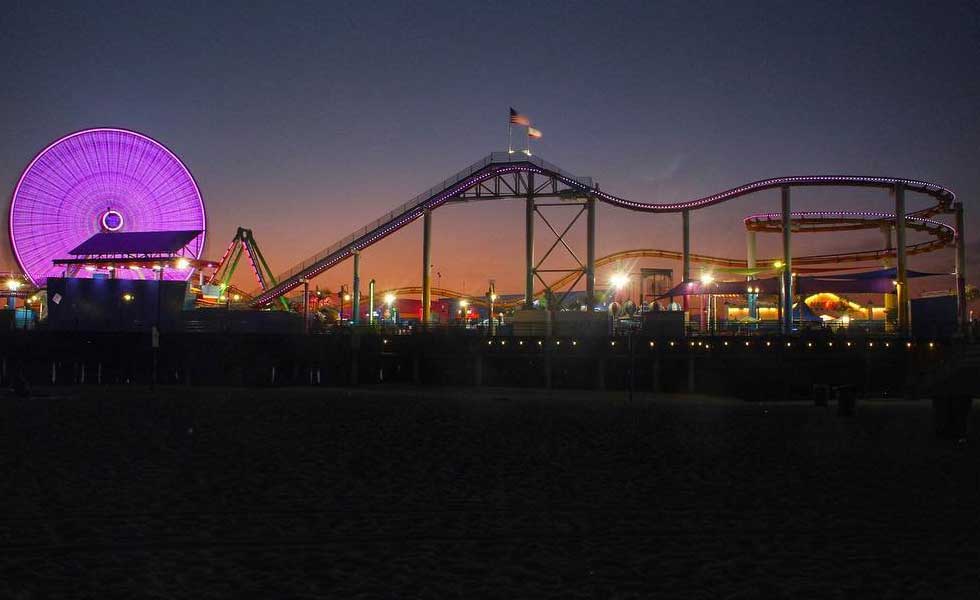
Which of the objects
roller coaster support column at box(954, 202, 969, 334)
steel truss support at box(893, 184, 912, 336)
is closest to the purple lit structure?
steel truss support at box(893, 184, 912, 336)

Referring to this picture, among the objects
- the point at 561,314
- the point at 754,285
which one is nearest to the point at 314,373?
the point at 561,314

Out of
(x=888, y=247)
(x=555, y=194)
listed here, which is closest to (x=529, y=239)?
(x=555, y=194)

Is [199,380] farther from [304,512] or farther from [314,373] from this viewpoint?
[304,512]

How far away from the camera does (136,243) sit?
5444cm

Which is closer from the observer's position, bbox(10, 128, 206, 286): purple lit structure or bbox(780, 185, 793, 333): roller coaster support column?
bbox(780, 185, 793, 333): roller coaster support column

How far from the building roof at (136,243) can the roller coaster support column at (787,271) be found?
39.0m

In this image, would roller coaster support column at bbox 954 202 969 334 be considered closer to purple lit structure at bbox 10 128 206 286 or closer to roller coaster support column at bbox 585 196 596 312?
roller coaster support column at bbox 585 196 596 312

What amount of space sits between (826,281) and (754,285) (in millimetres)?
5083

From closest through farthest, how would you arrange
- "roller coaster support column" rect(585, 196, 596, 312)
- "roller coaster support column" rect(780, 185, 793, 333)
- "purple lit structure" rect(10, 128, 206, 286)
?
"roller coaster support column" rect(780, 185, 793, 333) < "roller coaster support column" rect(585, 196, 596, 312) < "purple lit structure" rect(10, 128, 206, 286)

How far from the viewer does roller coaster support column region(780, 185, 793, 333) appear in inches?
→ 1680

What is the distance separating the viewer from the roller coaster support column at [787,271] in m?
42.7

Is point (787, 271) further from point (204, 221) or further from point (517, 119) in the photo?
point (204, 221)

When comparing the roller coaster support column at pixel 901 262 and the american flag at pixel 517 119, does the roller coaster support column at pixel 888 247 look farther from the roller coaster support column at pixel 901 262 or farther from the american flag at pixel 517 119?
the american flag at pixel 517 119

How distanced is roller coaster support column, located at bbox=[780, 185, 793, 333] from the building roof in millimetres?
38988
